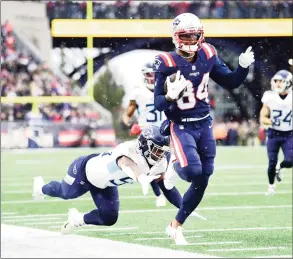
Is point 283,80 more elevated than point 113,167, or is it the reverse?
point 113,167

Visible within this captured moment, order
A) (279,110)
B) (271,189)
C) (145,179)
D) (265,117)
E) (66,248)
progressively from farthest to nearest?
(271,189) < (279,110) < (265,117) < (66,248) < (145,179)

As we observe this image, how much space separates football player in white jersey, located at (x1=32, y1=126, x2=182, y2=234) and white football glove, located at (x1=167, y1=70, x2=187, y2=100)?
1.25 feet

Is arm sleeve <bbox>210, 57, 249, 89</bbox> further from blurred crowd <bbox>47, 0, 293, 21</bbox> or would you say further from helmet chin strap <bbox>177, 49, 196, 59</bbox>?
blurred crowd <bbox>47, 0, 293, 21</bbox>

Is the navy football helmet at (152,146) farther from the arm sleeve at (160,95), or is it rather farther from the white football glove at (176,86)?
the white football glove at (176,86)

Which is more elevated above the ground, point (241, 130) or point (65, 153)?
point (65, 153)

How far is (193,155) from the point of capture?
7.45 meters

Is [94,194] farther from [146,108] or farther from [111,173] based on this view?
[146,108]

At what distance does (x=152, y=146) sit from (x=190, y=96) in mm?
494

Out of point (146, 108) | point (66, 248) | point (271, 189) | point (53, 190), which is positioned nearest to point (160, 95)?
point (53, 190)

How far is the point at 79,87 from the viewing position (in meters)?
38.4

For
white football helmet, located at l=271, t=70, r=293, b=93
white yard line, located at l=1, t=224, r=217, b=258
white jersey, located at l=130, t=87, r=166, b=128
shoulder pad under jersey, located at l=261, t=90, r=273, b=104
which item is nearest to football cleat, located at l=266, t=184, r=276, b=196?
shoulder pad under jersey, located at l=261, t=90, r=273, b=104

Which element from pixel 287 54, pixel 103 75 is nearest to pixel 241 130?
pixel 287 54

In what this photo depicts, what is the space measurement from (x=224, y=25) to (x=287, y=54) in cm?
1118

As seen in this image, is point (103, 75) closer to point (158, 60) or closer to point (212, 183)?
point (212, 183)
